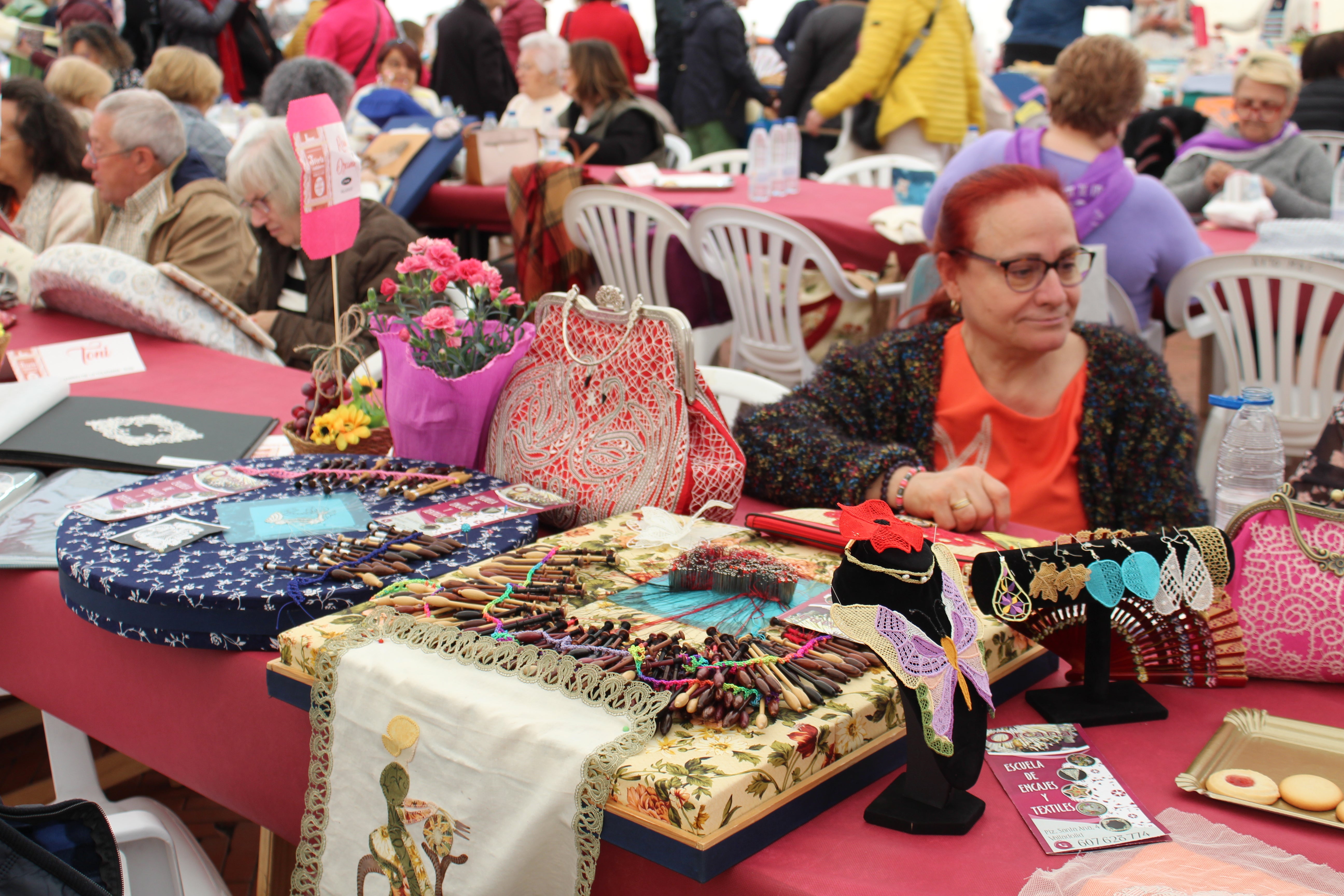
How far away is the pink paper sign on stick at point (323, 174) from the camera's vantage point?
1.78 metres

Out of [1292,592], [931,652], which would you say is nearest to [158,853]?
[931,652]

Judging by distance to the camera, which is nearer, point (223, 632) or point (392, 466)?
point (223, 632)

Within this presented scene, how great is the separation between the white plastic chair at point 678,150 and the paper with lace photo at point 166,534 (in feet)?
19.0

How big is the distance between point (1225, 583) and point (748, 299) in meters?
3.07

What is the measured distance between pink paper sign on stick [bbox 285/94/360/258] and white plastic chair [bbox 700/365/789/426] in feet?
2.82

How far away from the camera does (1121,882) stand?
2.80 ft

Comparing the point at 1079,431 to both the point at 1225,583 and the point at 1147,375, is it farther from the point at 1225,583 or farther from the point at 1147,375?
the point at 1225,583

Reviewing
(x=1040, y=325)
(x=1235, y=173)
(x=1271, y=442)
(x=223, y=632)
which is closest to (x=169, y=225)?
(x=223, y=632)

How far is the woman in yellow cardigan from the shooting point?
5.78 meters

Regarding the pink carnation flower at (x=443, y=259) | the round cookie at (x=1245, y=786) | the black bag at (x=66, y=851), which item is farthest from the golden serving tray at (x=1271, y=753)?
the pink carnation flower at (x=443, y=259)

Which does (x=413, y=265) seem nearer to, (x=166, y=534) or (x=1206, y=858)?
(x=166, y=534)

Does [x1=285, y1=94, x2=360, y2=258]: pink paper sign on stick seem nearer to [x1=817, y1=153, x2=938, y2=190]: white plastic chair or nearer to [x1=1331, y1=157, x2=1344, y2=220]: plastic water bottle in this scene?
[x1=1331, y1=157, x2=1344, y2=220]: plastic water bottle

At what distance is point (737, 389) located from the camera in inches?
96.7

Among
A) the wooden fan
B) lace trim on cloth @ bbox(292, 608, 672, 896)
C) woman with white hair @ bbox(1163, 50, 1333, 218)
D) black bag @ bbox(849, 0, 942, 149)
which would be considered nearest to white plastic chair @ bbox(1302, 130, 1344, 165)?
woman with white hair @ bbox(1163, 50, 1333, 218)
